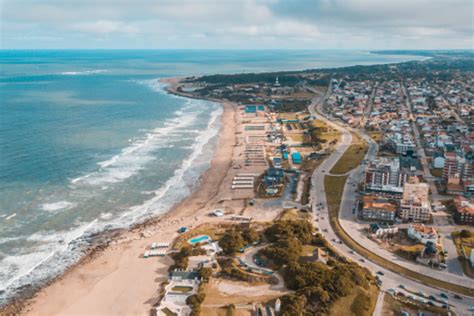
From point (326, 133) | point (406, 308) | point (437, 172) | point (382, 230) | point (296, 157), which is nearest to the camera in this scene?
point (406, 308)

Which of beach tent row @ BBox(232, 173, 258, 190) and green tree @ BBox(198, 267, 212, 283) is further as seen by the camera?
beach tent row @ BBox(232, 173, 258, 190)

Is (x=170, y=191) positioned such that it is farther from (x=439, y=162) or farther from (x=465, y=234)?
(x=439, y=162)

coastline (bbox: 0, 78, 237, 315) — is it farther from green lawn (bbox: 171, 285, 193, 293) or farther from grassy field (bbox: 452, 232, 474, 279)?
grassy field (bbox: 452, 232, 474, 279)

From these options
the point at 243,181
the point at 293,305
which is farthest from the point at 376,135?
the point at 293,305

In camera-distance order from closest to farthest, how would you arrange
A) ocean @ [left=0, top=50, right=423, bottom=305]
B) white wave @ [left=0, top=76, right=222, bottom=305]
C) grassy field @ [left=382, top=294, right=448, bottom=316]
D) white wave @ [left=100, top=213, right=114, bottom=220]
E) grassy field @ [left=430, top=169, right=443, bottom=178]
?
grassy field @ [left=382, top=294, right=448, bottom=316], white wave @ [left=0, top=76, right=222, bottom=305], ocean @ [left=0, top=50, right=423, bottom=305], white wave @ [left=100, top=213, right=114, bottom=220], grassy field @ [left=430, top=169, right=443, bottom=178]

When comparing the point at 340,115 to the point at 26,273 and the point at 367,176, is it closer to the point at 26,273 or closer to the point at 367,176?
the point at 367,176

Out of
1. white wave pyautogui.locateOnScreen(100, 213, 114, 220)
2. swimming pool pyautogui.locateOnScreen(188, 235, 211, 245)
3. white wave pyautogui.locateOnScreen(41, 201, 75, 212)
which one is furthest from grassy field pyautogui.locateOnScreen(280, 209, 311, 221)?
white wave pyautogui.locateOnScreen(41, 201, 75, 212)

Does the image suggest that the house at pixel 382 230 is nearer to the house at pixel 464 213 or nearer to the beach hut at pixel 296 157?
the house at pixel 464 213
